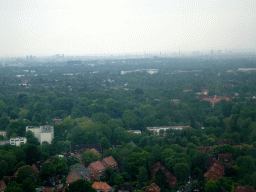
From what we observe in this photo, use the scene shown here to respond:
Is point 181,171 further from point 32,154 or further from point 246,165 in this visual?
point 32,154

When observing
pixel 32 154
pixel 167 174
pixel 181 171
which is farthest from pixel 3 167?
pixel 181 171

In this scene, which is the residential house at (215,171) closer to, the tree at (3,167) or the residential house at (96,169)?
the residential house at (96,169)

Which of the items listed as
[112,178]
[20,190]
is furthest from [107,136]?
[20,190]

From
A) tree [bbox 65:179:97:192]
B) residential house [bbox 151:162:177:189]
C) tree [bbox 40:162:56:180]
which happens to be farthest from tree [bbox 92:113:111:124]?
tree [bbox 65:179:97:192]

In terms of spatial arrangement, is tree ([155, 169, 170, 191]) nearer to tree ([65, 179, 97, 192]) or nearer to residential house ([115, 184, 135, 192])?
residential house ([115, 184, 135, 192])

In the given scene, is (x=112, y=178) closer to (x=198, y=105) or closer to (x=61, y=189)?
(x=61, y=189)
